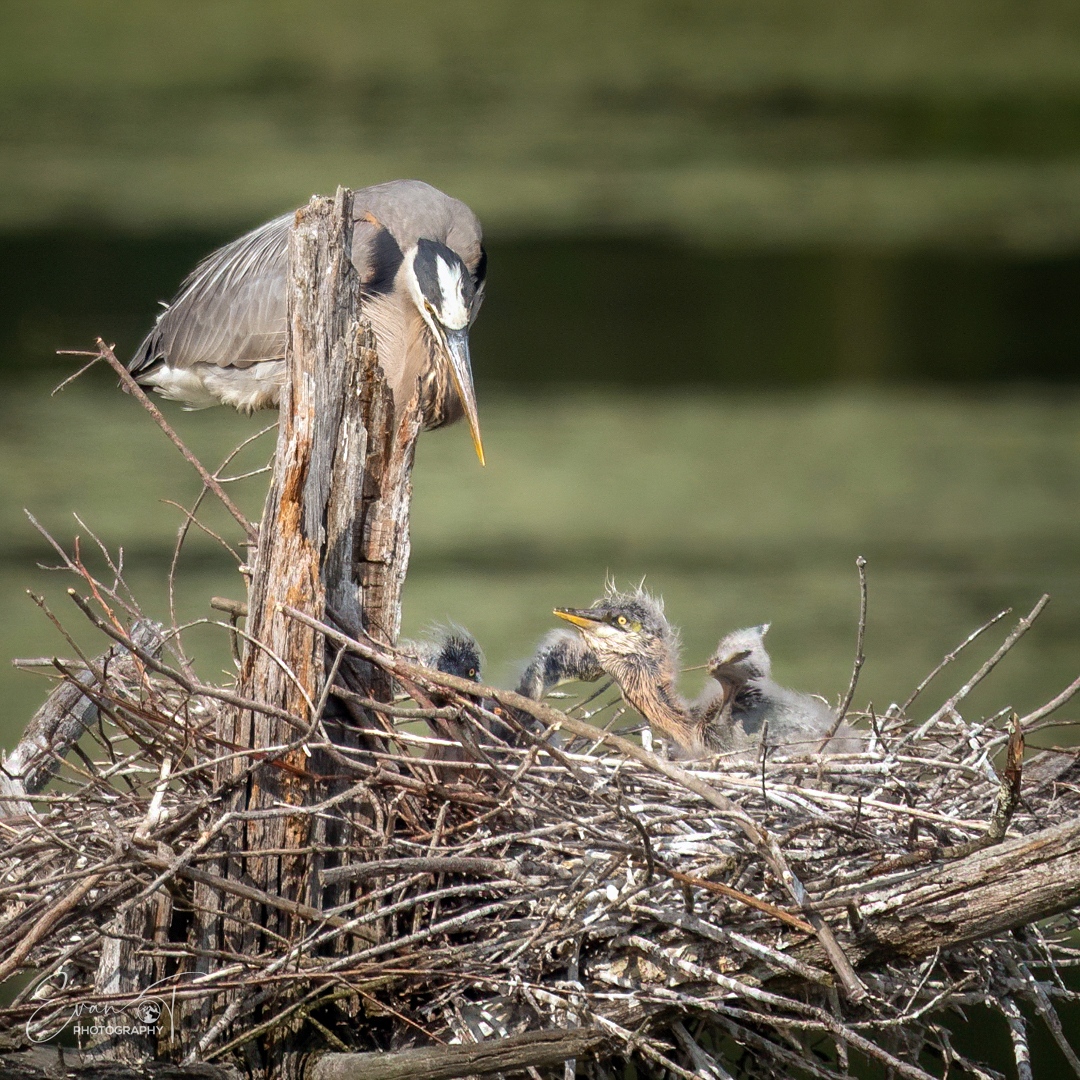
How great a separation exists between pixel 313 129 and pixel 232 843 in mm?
13279

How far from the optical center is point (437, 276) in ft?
12.1

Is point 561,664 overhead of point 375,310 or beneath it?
beneath

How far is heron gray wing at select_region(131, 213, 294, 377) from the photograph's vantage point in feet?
13.7

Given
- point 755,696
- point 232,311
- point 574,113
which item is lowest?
point 755,696

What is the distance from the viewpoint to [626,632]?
3689mm

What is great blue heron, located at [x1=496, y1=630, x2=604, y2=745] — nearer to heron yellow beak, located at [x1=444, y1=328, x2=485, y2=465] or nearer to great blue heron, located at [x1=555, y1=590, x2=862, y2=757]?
great blue heron, located at [x1=555, y1=590, x2=862, y2=757]

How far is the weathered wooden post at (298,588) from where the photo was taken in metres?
2.73

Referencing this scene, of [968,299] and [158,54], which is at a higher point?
[158,54]

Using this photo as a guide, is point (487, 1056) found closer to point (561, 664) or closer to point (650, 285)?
point (561, 664)

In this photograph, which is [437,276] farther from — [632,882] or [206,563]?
[206,563]

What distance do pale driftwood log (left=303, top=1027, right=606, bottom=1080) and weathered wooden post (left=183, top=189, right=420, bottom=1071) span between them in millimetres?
277

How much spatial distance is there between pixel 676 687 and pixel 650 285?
10.0m

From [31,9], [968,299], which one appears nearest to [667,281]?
[968,299]

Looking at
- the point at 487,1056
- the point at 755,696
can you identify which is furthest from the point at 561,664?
the point at 487,1056
